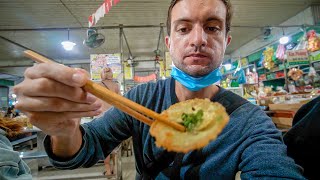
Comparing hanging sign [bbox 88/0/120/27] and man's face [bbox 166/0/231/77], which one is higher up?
hanging sign [bbox 88/0/120/27]

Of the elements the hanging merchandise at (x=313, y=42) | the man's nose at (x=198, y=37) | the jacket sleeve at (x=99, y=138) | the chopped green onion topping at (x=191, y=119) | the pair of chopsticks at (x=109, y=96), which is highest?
the hanging merchandise at (x=313, y=42)

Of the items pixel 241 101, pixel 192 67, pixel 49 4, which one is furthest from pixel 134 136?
pixel 49 4

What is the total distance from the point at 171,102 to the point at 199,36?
491mm

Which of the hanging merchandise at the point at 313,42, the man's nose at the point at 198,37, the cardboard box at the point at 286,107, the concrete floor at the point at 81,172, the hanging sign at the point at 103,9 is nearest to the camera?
the man's nose at the point at 198,37

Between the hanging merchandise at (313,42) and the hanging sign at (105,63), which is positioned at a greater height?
the hanging merchandise at (313,42)

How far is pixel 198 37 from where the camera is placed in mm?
1421

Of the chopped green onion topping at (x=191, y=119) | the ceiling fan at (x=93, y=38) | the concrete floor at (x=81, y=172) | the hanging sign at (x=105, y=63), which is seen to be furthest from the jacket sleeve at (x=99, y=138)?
the hanging sign at (x=105, y=63)

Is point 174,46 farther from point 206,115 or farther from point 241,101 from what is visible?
point 206,115

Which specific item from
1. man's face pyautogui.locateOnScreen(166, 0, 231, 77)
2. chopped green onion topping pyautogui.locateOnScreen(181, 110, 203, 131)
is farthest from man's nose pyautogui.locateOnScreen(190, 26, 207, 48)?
chopped green onion topping pyautogui.locateOnScreen(181, 110, 203, 131)

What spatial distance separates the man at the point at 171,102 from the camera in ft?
2.75

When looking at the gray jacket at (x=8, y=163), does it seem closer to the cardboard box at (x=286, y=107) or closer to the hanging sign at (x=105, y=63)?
the cardboard box at (x=286, y=107)

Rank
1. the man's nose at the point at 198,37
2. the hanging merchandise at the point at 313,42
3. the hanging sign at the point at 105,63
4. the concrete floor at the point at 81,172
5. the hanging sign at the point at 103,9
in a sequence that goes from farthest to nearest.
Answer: the hanging sign at the point at 105,63, the hanging merchandise at the point at 313,42, the concrete floor at the point at 81,172, the hanging sign at the point at 103,9, the man's nose at the point at 198,37

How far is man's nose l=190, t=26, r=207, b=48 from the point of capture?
55.6 inches

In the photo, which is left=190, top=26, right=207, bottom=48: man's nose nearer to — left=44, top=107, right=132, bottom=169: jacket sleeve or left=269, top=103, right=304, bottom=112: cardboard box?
left=44, top=107, right=132, bottom=169: jacket sleeve
